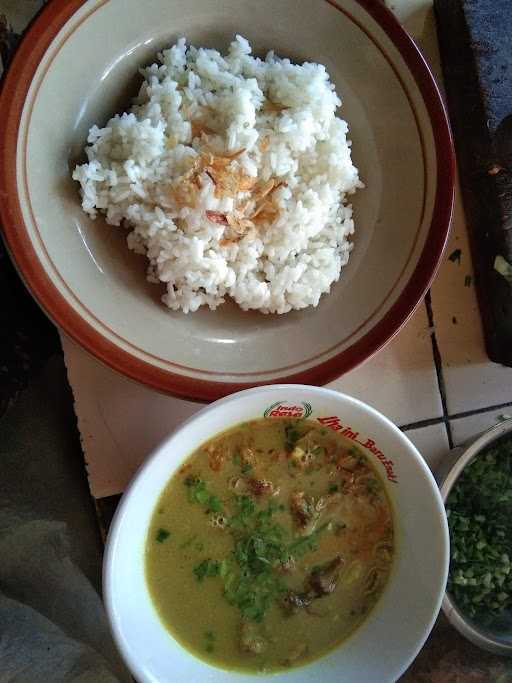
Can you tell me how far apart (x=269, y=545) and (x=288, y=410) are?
30cm

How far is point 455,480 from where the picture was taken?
1570mm

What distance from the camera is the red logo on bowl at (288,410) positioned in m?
1.31

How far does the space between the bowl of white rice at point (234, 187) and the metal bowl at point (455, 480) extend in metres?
0.32

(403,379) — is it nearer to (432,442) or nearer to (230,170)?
(432,442)

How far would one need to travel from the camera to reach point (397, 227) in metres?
1.49

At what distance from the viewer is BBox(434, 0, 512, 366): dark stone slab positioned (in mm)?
1556

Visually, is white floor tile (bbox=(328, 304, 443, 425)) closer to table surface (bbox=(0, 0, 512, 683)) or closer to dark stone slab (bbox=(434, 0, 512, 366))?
table surface (bbox=(0, 0, 512, 683))

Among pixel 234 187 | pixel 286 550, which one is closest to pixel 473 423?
pixel 286 550

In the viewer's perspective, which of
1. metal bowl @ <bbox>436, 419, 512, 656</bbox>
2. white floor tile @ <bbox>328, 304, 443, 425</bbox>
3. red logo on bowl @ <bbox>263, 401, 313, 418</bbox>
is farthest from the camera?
white floor tile @ <bbox>328, 304, 443, 425</bbox>

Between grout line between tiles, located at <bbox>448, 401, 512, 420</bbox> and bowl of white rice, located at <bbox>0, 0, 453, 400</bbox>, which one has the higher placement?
bowl of white rice, located at <bbox>0, 0, 453, 400</bbox>

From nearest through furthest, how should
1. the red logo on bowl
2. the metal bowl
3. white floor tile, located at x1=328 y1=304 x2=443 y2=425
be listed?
the red logo on bowl
the metal bowl
white floor tile, located at x1=328 y1=304 x2=443 y2=425

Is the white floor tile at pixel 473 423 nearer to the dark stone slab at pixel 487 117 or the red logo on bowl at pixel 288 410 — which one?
the dark stone slab at pixel 487 117

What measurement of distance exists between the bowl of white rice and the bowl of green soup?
0.41 feet

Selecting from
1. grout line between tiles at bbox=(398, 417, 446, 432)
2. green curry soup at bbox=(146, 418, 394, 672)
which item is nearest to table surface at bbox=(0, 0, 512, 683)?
grout line between tiles at bbox=(398, 417, 446, 432)
